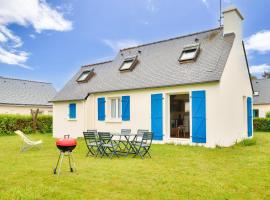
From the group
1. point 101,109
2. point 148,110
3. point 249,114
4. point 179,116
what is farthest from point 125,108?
point 249,114

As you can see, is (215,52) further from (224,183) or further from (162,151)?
(224,183)

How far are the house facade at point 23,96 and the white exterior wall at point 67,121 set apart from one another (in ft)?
39.7

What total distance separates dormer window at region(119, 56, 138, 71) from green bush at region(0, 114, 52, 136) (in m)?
9.42

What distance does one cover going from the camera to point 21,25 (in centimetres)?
1839

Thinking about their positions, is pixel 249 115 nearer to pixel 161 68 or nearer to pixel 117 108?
pixel 161 68

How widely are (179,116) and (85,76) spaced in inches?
285

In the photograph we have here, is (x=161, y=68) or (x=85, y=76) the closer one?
(x=161, y=68)

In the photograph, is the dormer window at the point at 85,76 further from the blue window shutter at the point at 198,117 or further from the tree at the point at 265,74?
the tree at the point at 265,74

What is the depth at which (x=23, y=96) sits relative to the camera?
29.7m

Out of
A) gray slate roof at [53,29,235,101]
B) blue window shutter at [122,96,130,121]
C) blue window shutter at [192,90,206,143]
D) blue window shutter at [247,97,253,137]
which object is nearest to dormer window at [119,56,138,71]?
gray slate roof at [53,29,235,101]

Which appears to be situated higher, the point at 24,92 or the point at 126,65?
the point at 126,65

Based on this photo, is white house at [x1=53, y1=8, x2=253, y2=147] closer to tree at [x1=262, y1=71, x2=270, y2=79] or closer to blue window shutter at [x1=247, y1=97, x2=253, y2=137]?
blue window shutter at [x1=247, y1=97, x2=253, y2=137]

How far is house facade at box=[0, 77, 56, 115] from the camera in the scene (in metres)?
27.6

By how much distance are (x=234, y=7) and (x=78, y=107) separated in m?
10.8
